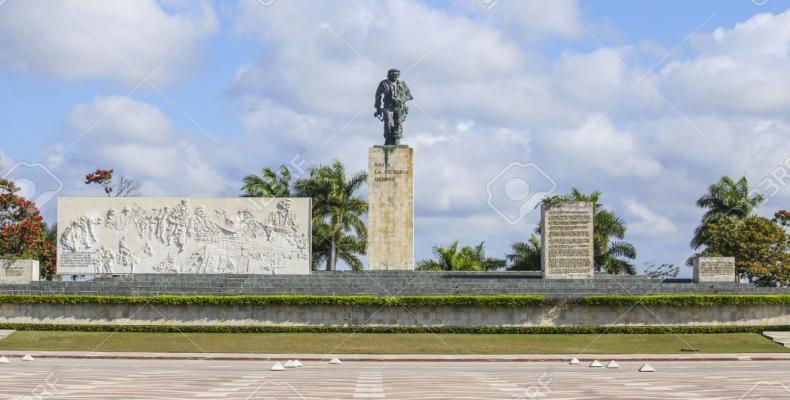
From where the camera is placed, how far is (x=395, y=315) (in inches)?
1247

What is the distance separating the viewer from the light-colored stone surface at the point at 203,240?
36281 mm

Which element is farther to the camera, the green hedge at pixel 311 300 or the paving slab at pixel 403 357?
the green hedge at pixel 311 300

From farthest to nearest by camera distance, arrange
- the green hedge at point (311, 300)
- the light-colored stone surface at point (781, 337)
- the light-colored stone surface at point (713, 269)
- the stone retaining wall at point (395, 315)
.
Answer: the light-colored stone surface at point (713, 269) < the stone retaining wall at point (395, 315) < the green hedge at point (311, 300) < the light-colored stone surface at point (781, 337)

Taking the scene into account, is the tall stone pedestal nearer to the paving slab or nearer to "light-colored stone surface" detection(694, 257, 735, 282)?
"light-colored stone surface" detection(694, 257, 735, 282)

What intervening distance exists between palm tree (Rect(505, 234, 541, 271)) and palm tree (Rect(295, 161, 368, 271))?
23.0ft

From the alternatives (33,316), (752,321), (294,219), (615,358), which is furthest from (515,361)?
(33,316)

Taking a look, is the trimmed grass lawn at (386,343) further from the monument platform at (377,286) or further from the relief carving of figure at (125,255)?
the relief carving of figure at (125,255)

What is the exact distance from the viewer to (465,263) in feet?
159

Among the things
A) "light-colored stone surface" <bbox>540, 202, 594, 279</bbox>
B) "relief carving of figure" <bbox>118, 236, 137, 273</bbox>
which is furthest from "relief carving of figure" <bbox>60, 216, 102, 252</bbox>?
"light-colored stone surface" <bbox>540, 202, 594, 279</bbox>

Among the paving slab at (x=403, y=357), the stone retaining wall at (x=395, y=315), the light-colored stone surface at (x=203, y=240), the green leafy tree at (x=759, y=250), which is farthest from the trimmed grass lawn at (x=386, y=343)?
the green leafy tree at (x=759, y=250)

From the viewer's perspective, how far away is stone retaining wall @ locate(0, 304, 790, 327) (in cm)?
3173

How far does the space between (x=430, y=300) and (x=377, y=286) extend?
2.66 meters

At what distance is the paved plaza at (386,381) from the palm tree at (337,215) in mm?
24295

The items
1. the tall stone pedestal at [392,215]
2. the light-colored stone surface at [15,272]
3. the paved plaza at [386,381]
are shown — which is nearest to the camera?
the paved plaza at [386,381]
